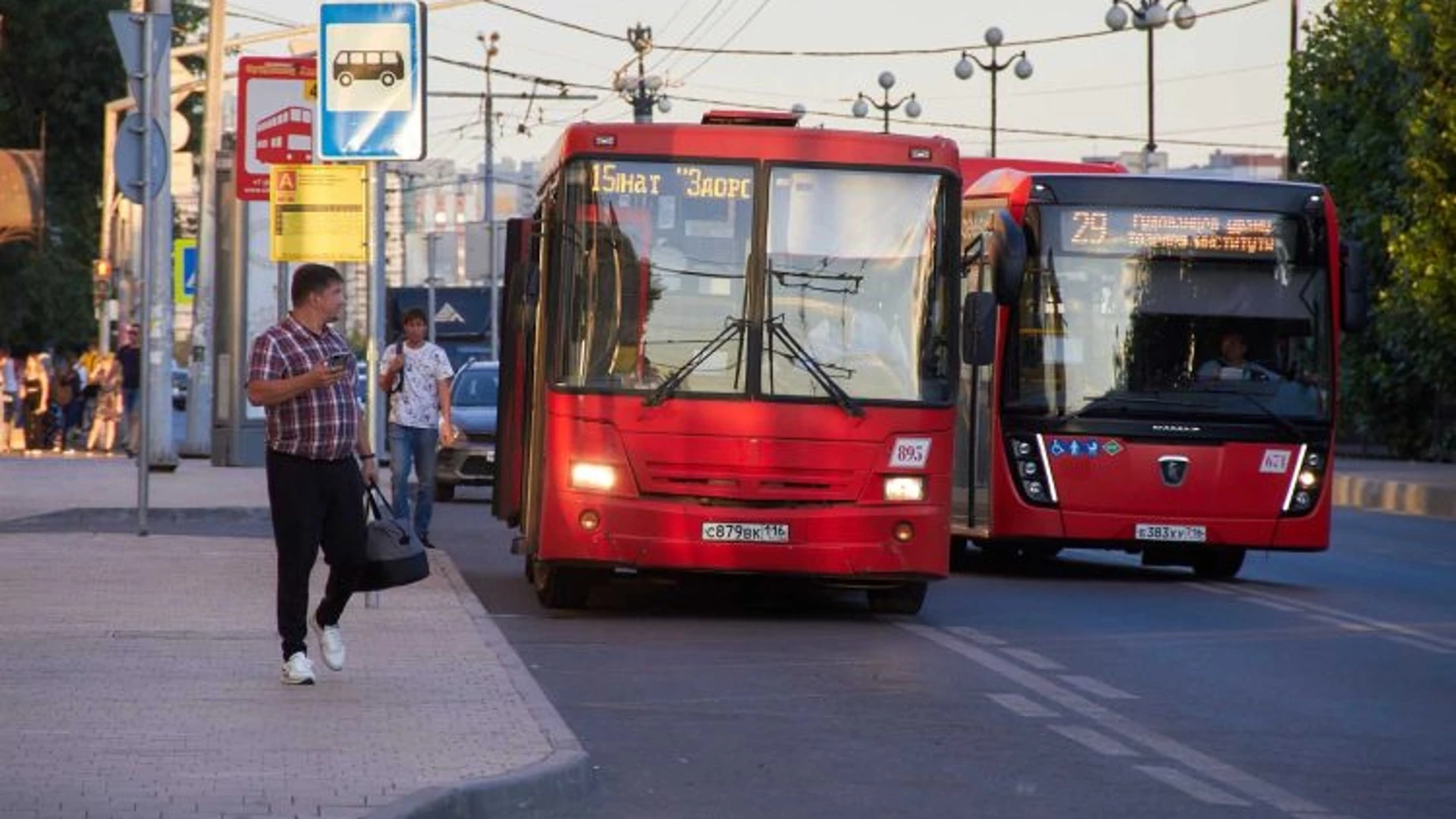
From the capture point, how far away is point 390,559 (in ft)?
43.4

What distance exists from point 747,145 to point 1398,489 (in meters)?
23.9

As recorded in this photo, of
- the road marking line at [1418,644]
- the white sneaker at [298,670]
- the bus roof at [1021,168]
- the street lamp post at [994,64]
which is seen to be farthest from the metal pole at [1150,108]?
the white sneaker at [298,670]

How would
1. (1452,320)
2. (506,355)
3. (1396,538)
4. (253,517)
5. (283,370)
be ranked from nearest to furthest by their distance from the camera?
(283,370)
(506,355)
(253,517)
(1396,538)
(1452,320)

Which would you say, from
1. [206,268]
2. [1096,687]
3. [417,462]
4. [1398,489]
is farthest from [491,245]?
[1096,687]

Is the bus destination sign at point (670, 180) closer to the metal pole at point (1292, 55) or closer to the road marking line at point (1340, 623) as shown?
the road marking line at point (1340, 623)

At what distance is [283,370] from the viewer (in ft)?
42.4

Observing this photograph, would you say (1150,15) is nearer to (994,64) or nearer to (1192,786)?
(994,64)

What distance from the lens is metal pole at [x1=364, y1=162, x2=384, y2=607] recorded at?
18.0m

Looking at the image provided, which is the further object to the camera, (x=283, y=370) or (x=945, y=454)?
(x=945, y=454)

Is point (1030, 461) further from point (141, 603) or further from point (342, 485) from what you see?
point (342, 485)

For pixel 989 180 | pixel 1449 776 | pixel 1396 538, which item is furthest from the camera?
pixel 1396 538

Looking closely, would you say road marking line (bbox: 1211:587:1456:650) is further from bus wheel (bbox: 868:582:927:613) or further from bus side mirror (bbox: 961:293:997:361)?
bus side mirror (bbox: 961:293:997:361)

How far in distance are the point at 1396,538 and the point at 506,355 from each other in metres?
13.6

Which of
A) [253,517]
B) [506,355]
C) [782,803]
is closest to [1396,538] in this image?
[253,517]
